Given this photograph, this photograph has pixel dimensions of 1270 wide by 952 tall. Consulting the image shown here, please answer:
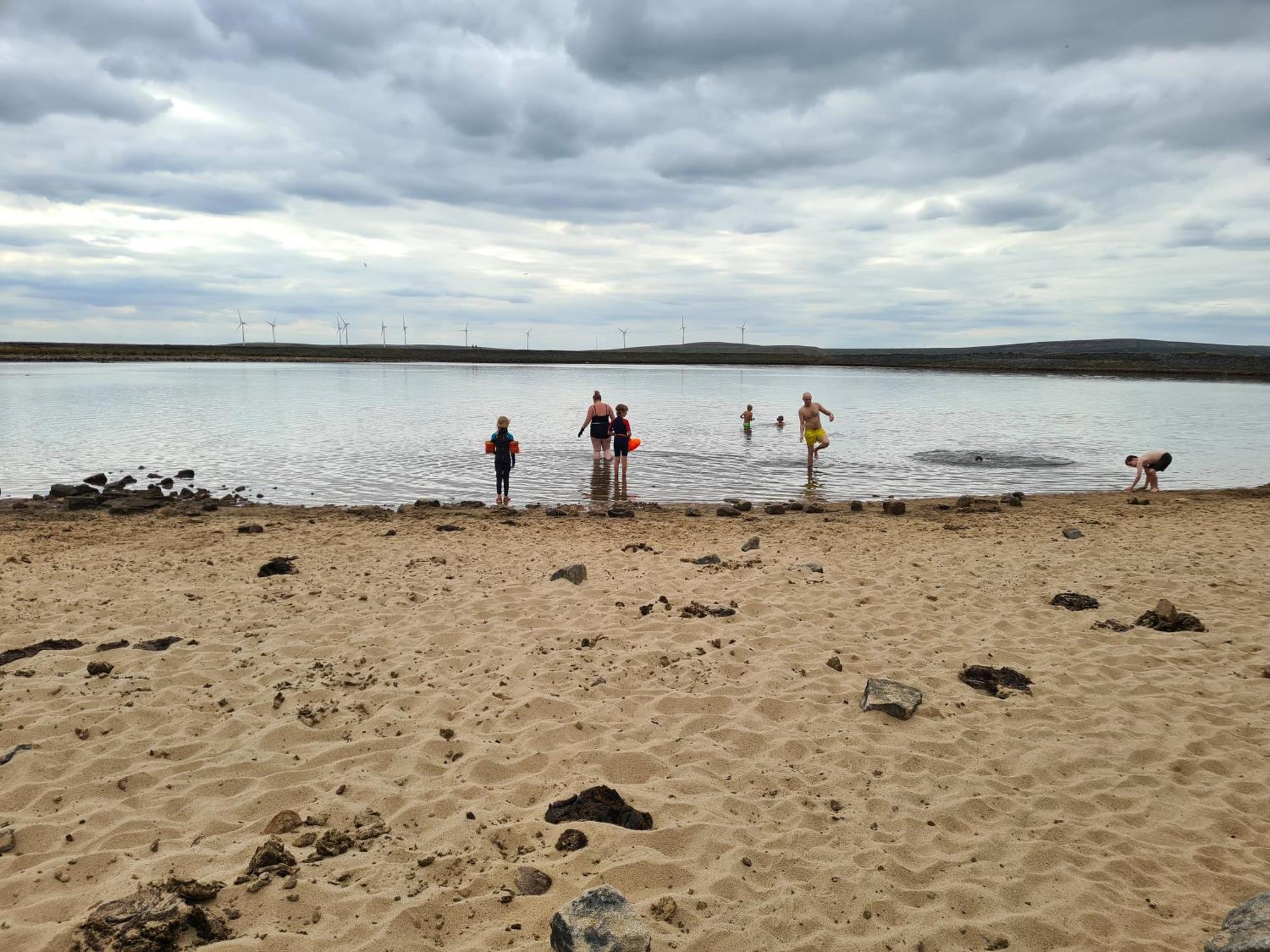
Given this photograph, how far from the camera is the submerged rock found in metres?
5.00

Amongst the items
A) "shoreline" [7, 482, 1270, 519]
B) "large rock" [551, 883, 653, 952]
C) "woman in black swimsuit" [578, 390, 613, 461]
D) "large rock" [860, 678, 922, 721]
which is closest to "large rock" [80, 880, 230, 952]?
"large rock" [551, 883, 653, 952]

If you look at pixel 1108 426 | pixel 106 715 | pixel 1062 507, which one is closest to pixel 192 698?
pixel 106 715

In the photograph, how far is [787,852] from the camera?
15.6 feet

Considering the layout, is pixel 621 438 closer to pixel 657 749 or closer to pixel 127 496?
pixel 127 496

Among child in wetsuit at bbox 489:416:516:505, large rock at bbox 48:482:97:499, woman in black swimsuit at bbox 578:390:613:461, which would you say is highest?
woman in black swimsuit at bbox 578:390:613:461

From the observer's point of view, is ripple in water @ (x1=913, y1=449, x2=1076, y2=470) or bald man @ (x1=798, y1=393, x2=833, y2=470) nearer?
bald man @ (x1=798, y1=393, x2=833, y2=470)

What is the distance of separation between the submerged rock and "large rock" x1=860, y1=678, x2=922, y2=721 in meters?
2.46

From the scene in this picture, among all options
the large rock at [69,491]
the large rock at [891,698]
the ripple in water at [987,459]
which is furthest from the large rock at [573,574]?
the ripple in water at [987,459]

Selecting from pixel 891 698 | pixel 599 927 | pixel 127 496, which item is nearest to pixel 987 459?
pixel 891 698

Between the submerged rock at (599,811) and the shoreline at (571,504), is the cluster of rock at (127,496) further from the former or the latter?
the submerged rock at (599,811)

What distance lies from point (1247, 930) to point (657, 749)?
11.8ft

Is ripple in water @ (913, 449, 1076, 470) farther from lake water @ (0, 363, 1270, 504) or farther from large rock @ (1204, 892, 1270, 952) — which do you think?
large rock @ (1204, 892, 1270, 952)

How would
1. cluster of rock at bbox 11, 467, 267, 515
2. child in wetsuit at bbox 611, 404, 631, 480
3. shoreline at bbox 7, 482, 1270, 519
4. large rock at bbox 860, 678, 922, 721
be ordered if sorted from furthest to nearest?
child in wetsuit at bbox 611, 404, 631, 480 < shoreline at bbox 7, 482, 1270, 519 < cluster of rock at bbox 11, 467, 267, 515 < large rock at bbox 860, 678, 922, 721

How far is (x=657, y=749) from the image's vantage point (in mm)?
6004
